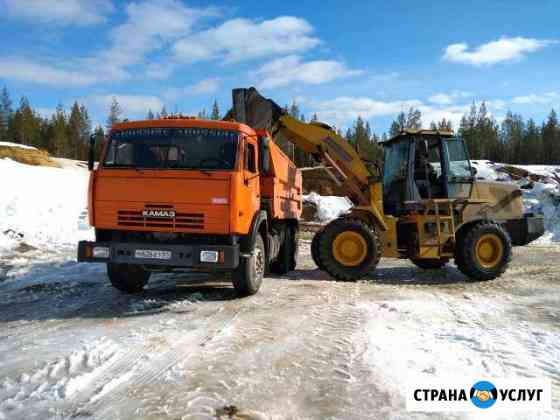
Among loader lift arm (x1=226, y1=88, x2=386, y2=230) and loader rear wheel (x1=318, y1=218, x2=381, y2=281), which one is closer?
loader rear wheel (x1=318, y1=218, x2=381, y2=281)

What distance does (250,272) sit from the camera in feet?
23.9

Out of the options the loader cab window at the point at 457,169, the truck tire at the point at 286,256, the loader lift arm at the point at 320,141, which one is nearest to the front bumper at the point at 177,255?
the truck tire at the point at 286,256

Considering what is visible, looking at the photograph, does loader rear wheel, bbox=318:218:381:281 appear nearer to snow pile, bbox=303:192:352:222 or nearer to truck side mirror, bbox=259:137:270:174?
truck side mirror, bbox=259:137:270:174

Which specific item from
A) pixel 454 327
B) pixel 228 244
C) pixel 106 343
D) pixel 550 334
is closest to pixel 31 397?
pixel 106 343

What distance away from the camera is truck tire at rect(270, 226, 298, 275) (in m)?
10.7

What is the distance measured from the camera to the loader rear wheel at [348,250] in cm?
926

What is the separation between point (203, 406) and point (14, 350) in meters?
2.62

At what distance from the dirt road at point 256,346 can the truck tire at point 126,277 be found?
23 cm

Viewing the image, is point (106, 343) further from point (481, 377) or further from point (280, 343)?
point (481, 377)

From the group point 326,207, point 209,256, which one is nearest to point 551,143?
point 326,207

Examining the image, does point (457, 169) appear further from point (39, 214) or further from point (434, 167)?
point (39, 214)

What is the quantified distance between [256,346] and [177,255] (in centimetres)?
213

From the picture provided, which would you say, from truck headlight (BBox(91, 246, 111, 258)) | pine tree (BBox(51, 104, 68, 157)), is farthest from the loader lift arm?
pine tree (BBox(51, 104, 68, 157))

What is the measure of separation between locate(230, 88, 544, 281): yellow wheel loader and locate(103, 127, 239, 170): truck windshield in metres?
3.11
